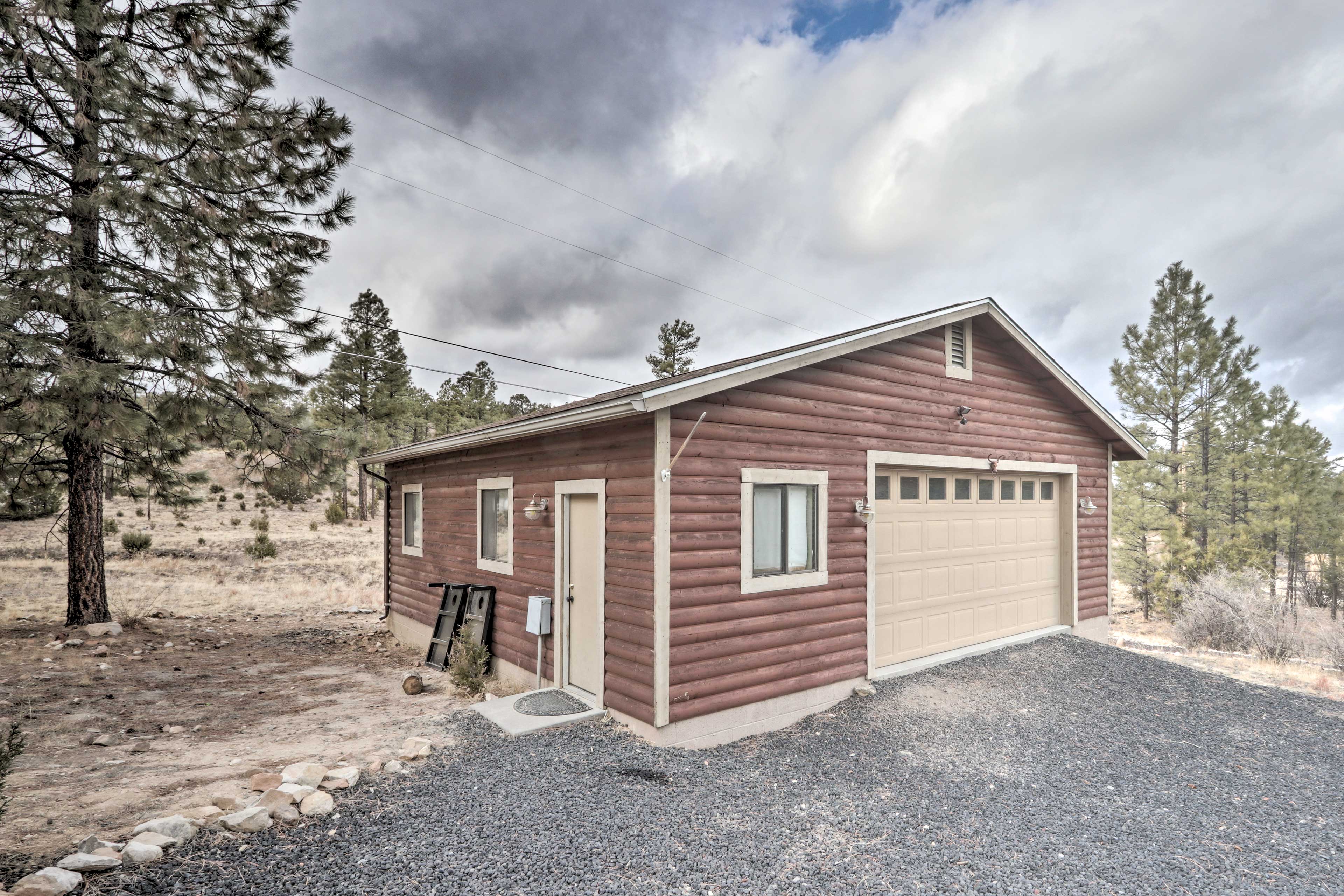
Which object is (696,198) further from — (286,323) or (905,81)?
(286,323)

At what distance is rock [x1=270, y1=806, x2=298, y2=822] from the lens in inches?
137

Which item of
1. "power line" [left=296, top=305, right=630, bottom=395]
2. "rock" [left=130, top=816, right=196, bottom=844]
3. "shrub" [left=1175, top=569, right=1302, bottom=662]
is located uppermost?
"power line" [left=296, top=305, right=630, bottom=395]

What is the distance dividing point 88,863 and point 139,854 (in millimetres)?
187

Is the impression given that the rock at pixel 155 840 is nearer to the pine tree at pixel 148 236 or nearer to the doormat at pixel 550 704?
the doormat at pixel 550 704

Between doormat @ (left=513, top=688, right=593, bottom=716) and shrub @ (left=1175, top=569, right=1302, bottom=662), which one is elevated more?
doormat @ (left=513, top=688, right=593, bottom=716)

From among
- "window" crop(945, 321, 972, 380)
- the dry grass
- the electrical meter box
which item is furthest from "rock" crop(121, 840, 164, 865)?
the dry grass

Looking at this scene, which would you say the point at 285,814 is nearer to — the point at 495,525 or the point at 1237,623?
the point at 495,525

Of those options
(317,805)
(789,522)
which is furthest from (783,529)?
(317,805)

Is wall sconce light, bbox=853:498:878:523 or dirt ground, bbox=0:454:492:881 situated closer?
dirt ground, bbox=0:454:492:881

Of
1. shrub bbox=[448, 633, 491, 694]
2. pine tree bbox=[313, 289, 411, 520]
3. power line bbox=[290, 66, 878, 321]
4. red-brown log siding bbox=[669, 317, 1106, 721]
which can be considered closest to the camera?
red-brown log siding bbox=[669, 317, 1106, 721]

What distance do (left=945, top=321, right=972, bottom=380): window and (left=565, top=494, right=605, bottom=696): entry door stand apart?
463 centimetres

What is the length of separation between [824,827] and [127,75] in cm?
1139

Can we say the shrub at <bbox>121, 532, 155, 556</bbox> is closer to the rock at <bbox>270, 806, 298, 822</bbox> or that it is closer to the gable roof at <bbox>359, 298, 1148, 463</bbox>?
the gable roof at <bbox>359, 298, 1148, 463</bbox>

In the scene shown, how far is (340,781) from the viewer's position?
3965 millimetres
